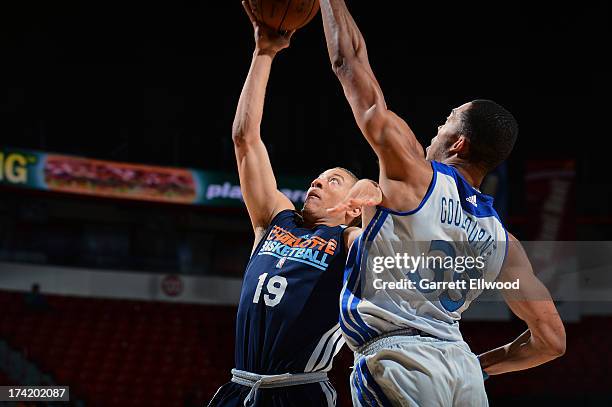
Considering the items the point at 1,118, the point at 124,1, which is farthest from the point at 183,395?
the point at 124,1

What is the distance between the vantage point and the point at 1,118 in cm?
1767

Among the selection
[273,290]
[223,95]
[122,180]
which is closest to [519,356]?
[273,290]

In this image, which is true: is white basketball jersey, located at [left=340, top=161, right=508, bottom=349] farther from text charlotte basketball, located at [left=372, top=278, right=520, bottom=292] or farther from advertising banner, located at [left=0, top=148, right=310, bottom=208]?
advertising banner, located at [left=0, top=148, right=310, bottom=208]

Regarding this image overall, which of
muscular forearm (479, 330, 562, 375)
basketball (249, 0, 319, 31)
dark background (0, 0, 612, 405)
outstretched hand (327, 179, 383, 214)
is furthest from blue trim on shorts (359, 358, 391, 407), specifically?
dark background (0, 0, 612, 405)

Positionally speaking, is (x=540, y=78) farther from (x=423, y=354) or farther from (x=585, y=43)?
(x=423, y=354)

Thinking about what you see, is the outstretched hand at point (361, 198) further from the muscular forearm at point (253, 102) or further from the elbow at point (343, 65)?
the muscular forearm at point (253, 102)

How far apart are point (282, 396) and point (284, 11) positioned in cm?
199

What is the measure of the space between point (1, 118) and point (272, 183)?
49.5ft

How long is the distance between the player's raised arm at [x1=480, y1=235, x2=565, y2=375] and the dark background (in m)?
13.5

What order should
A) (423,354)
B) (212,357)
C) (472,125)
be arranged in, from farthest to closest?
(212,357) < (472,125) < (423,354)

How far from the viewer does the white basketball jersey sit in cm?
286

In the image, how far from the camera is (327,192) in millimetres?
4219

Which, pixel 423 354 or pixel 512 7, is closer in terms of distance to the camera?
pixel 423 354

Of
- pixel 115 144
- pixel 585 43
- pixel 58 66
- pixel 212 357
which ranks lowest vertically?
pixel 212 357
